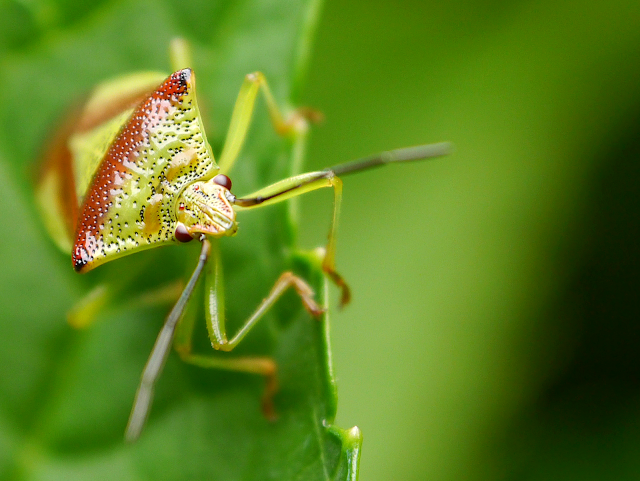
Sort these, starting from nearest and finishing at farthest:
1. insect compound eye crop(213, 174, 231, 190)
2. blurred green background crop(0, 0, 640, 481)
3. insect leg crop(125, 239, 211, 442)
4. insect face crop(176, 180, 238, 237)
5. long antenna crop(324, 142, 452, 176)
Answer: insect leg crop(125, 239, 211, 442) < long antenna crop(324, 142, 452, 176) < insect face crop(176, 180, 238, 237) < insect compound eye crop(213, 174, 231, 190) < blurred green background crop(0, 0, 640, 481)

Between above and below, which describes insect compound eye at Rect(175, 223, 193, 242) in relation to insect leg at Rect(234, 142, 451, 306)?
below

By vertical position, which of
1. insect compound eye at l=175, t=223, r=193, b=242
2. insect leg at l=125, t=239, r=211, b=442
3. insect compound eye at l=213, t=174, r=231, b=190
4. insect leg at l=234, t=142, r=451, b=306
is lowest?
insect leg at l=125, t=239, r=211, b=442

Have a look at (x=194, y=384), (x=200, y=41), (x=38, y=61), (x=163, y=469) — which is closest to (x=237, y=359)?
(x=194, y=384)

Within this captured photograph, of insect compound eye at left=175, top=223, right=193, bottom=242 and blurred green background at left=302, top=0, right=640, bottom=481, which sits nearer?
insect compound eye at left=175, top=223, right=193, bottom=242

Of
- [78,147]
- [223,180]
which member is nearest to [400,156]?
[223,180]

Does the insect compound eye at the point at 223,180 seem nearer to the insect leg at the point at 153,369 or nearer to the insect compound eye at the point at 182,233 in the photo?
the insect compound eye at the point at 182,233

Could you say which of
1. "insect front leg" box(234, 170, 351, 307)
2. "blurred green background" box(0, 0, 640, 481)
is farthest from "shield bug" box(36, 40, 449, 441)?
"blurred green background" box(0, 0, 640, 481)

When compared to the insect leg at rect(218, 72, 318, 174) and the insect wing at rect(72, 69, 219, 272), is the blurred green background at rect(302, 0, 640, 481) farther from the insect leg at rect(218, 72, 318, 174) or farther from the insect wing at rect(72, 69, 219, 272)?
the insect wing at rect(72, 69, 219, 272)

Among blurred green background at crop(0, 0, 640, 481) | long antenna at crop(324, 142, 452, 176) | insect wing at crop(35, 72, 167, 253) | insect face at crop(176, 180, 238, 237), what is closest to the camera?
long antenna at crop(324, 142, 452, 176)
